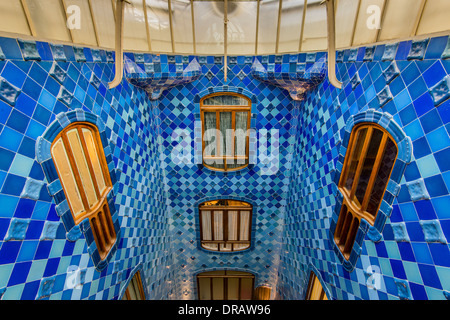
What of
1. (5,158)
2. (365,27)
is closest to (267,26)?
(365,27)

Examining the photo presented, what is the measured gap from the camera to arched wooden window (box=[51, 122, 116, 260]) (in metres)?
3.04

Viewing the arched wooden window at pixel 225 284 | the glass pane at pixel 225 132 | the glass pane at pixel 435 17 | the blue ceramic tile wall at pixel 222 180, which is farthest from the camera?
the arched wooden window at pixel 225 284

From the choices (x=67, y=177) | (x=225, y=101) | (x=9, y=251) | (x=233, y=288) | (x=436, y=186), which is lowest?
(x=233, y=288)

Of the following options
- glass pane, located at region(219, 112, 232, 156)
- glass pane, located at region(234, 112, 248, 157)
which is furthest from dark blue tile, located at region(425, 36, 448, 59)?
glass pane, located at region(219, 112, 232, 156)

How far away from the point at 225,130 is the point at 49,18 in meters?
3.73

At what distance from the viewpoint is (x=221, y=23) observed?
12.0 feet

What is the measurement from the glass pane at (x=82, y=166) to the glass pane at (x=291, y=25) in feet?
10.7

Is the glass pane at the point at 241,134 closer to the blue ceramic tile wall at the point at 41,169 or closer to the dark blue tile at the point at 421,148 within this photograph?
the blue ceramic tile wall at the point at 41,169

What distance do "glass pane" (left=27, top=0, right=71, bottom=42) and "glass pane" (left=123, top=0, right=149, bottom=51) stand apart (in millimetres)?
836

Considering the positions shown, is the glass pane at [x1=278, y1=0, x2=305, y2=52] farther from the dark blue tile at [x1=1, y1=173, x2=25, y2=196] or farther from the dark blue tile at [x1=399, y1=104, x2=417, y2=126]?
the dark blue tile at [x1=1, y1=173, x2=25, y2=196]

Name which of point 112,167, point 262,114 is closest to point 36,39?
point 112,167

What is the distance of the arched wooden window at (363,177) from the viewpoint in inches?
119

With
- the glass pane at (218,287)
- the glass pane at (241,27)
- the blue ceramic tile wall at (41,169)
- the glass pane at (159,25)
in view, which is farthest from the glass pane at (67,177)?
the glass pane at (218,287)

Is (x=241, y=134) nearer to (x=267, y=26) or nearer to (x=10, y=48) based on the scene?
(x=267, y=26)
